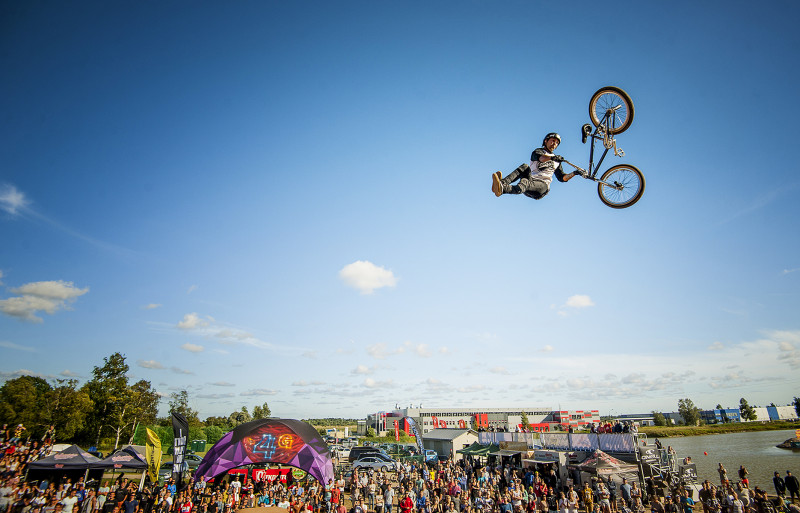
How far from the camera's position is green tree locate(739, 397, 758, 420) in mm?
114381

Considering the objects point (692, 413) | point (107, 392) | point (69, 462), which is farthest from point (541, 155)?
point (692, 413)

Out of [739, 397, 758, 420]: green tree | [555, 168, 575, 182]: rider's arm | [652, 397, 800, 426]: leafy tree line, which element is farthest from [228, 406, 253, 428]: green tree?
[739, 397, 758, 420]: green tree

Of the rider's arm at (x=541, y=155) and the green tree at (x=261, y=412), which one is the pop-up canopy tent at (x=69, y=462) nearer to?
the rider's arm at (x=541, y=155)

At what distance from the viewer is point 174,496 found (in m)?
15.7

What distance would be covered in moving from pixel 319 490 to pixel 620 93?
17692 millimetres

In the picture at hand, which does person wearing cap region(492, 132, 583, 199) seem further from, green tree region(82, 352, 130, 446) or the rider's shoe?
green tree region(82, 352, 130, 446)

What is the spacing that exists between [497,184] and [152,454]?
1804cm

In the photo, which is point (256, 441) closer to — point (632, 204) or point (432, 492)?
point (432, 492)

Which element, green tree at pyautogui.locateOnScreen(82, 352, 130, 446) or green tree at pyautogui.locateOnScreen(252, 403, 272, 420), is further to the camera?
green tree at pyautogui.locateOnScreen(252, 403, 272, 420)

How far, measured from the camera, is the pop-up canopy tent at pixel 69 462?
15.1 metres

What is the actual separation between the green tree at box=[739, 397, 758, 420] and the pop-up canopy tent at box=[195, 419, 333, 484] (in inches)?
5916

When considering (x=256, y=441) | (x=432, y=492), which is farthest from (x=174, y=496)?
(x=432, y=492)

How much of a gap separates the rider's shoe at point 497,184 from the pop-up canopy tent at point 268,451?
599 inches

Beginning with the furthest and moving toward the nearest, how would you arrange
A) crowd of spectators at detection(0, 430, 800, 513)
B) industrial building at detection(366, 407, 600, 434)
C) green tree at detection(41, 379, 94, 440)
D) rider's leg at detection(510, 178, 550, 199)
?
industrial building at detection(366, 407, 600, 434)
green tree at detection(41, 379, 94, 440)
crowd of spectators at detection(0, 430, 800, 513)
rider's leg at detection(510, 178, 550, 199)
